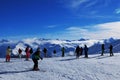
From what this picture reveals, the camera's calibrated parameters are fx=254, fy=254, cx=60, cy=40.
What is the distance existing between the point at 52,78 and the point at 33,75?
2031 mm

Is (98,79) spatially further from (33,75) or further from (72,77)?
(33,75)

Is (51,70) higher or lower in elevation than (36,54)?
lower

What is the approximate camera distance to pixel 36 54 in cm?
2591

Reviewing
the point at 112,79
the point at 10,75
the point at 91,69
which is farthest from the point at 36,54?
the point at 112,79

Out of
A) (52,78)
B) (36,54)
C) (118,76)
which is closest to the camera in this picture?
(52,78)

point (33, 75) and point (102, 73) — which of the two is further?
point (102, 73)

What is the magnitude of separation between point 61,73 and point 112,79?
4.89m

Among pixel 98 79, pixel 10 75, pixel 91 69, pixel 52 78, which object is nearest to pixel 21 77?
pixel 10 75

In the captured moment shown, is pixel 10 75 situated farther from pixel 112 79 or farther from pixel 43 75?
pixel 112 79

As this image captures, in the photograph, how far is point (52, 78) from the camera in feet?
72.8

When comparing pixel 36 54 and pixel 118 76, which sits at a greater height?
pixel 36 54

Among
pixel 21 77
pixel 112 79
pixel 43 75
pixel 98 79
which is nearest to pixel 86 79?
pixel 98 79

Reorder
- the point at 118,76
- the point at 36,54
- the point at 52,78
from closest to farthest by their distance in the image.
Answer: the point at 52,78 < the point at 118,76 < the point at 36,54

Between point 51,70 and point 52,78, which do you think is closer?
point 52,78
